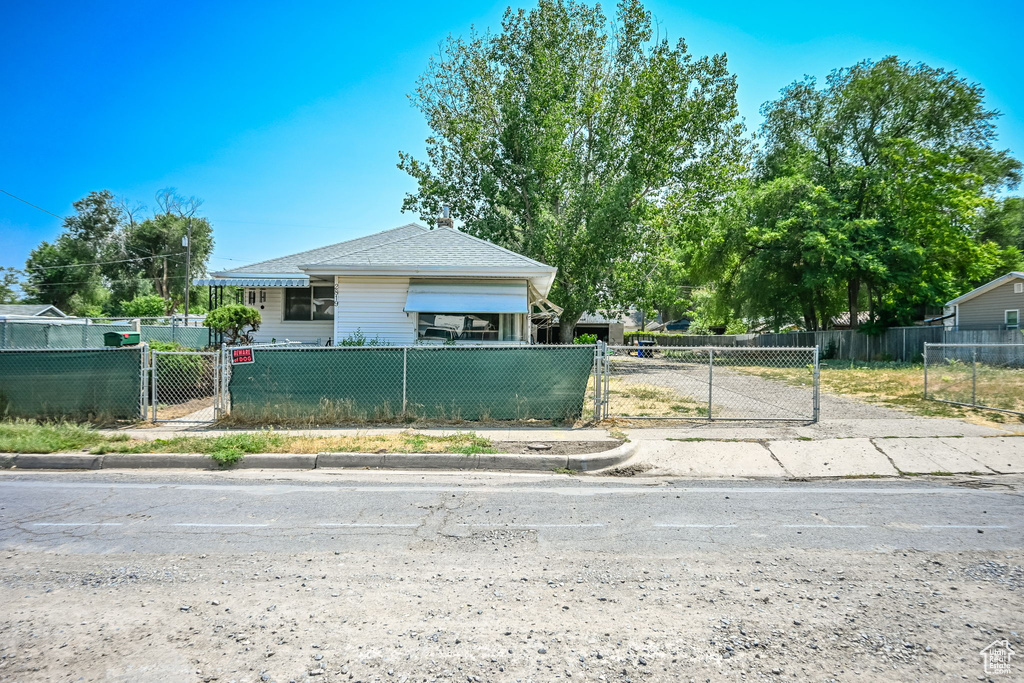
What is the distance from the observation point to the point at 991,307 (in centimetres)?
2814

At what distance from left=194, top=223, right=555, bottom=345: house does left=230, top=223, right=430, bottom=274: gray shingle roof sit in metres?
0.33

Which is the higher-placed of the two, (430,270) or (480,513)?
(430,270)

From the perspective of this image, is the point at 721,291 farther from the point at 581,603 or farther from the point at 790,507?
the point at 581,603

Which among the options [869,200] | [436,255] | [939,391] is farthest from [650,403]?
[869,200]

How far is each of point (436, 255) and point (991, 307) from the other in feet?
93.6

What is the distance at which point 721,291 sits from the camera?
42562mm

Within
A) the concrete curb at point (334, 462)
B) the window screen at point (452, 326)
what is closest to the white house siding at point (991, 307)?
the window screen at point (452, 326)

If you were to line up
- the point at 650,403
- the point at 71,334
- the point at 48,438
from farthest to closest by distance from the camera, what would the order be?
the point at 71,334, the point at 650,403, the point at 48,438

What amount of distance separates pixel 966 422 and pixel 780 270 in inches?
1130

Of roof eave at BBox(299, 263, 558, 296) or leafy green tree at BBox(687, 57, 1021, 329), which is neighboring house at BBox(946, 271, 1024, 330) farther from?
roof eave at BBox(299, 263, 558, 296)

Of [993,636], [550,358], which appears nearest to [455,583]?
[993,636]

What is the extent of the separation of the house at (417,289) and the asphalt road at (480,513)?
316 inches

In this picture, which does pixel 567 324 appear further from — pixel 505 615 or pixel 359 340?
pixel 505 615

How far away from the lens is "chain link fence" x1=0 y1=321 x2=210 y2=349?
17.1 meters
